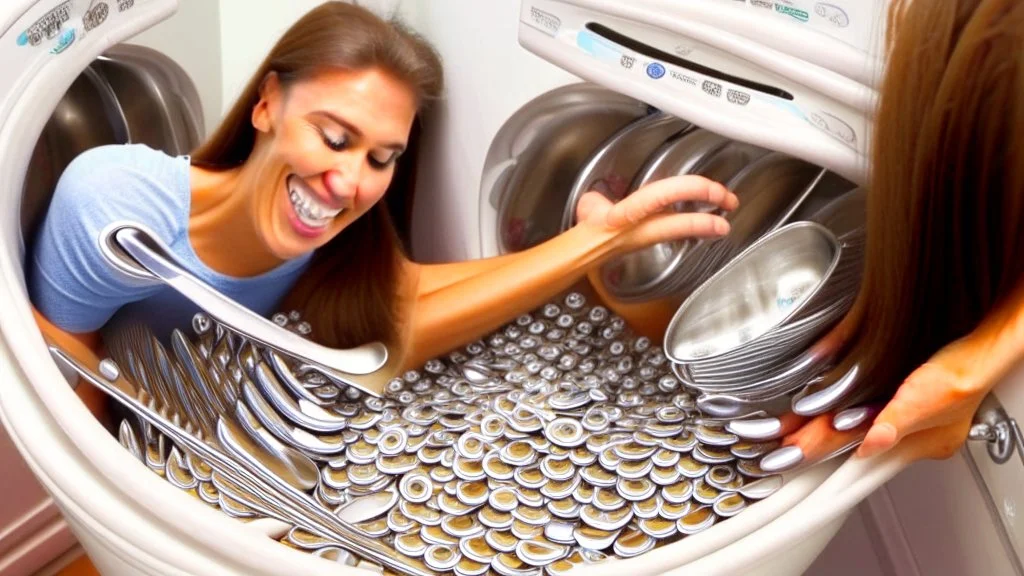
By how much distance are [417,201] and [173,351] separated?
0.64 feet

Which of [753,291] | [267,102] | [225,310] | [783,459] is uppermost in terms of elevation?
[267,102]

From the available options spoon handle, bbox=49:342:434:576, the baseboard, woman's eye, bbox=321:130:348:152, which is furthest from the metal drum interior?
the baseboard

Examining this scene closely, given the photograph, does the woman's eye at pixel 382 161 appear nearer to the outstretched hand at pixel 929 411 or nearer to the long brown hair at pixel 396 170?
the long brown hair at pixel 396 170

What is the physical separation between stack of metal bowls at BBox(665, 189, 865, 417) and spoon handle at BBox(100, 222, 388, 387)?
21 cm

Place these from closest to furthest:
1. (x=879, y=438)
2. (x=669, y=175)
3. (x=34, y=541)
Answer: (x=879, y=438) → (x=669, y=175) → (x=34, y=541)

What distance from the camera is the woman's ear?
589 millimetres

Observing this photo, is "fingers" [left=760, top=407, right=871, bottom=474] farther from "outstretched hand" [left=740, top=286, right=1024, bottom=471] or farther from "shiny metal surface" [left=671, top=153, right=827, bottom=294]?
"shiny metal surface" [left=671, top=153, right=827, bottom=294]

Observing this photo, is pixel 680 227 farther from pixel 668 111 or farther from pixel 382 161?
pixel 382 161

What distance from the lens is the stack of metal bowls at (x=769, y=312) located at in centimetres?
61

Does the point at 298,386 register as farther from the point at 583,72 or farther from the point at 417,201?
the point at 583,72

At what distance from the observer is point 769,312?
632 millimetres

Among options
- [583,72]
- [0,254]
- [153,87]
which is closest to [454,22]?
[583,72]

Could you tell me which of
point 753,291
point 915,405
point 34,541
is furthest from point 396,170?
point 34,541

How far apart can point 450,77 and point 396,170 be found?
7 centimetres
